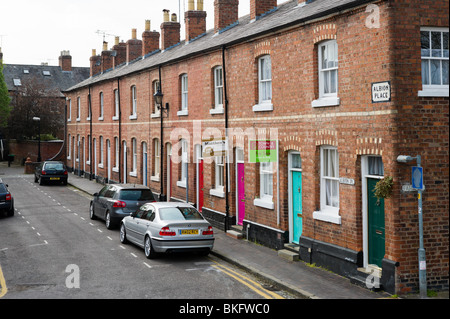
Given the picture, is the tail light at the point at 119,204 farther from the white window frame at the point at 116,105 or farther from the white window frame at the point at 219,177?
the white window frame at the point at 116,105

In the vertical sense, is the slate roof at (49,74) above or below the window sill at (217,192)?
above

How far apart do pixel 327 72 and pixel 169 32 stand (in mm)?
18858

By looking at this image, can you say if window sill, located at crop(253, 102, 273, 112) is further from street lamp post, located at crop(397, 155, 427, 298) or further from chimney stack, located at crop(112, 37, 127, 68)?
chimney stack, located at crop(112, 37, 127, 68)

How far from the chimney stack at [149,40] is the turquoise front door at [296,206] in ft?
69.0

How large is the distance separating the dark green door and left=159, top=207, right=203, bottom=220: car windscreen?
4995mm

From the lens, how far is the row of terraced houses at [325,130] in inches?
429

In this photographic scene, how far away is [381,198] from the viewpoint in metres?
11.4

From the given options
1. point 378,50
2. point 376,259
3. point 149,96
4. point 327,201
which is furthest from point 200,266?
point 149,96

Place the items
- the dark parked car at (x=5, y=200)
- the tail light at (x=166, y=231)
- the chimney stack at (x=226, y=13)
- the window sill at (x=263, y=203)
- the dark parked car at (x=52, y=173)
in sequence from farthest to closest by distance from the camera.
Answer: the dark parked car at (x=52, y=173) → the chimney stack at (x=226, y=13) → the dark parked car at (x=5, y=200) → the window sill at (x=263, y=203) → the tail light at (x=166, y=231)

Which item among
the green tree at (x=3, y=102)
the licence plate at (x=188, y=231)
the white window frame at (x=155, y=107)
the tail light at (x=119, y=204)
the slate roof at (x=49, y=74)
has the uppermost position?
the slate roof at (x=49, y=74)

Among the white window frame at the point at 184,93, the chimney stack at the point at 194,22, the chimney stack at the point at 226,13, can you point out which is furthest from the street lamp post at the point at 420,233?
the chimney stack at the point at 194,22

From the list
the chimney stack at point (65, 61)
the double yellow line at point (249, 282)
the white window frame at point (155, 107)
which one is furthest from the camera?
the chimney stack at point (65, 61)

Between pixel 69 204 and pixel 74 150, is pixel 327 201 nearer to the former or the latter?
pixel 69 204

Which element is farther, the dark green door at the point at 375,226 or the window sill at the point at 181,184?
the window sill at the point at 181,184
